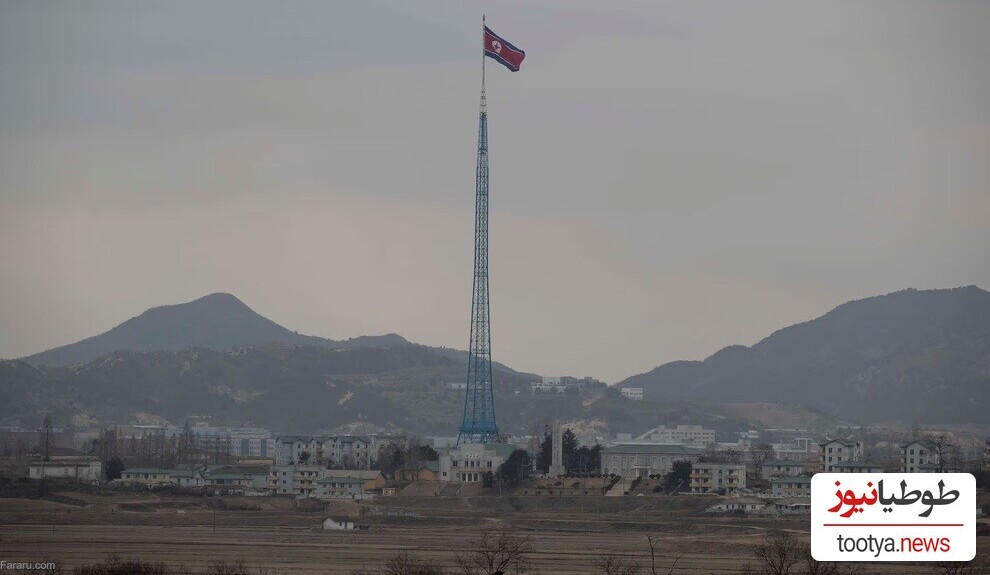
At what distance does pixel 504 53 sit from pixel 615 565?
216 feet

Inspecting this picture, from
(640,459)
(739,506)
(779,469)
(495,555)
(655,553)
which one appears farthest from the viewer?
(640,459)

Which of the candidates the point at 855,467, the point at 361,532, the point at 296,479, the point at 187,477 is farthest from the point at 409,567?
the point at 187,477

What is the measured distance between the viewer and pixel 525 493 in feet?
386

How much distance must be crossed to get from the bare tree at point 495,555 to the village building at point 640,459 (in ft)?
141

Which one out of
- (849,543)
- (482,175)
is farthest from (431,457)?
(849,543)

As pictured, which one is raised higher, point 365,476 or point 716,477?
point 716,477

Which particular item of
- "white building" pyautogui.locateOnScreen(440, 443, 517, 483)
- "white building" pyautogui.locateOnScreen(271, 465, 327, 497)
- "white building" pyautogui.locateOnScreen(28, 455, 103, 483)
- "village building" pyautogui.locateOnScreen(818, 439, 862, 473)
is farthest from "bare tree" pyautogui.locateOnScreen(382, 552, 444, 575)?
"village building" pyautogui.locateOnScreen(818, 439, 862, 473)

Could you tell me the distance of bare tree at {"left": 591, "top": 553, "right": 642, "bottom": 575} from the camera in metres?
61.0

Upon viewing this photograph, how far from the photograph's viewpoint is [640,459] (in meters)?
135

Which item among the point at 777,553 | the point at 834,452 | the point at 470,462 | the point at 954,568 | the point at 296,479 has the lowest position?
the point at 777,553

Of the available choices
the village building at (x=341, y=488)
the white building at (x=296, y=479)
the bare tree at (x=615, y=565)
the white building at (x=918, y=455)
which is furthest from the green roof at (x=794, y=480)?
the bare tree at (x=615, y=565)

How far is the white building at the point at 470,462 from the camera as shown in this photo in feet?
427

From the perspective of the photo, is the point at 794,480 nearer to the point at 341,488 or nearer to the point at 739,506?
the point at 739,506

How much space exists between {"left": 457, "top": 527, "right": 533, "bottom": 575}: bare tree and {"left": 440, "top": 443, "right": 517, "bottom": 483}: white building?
40013mm
